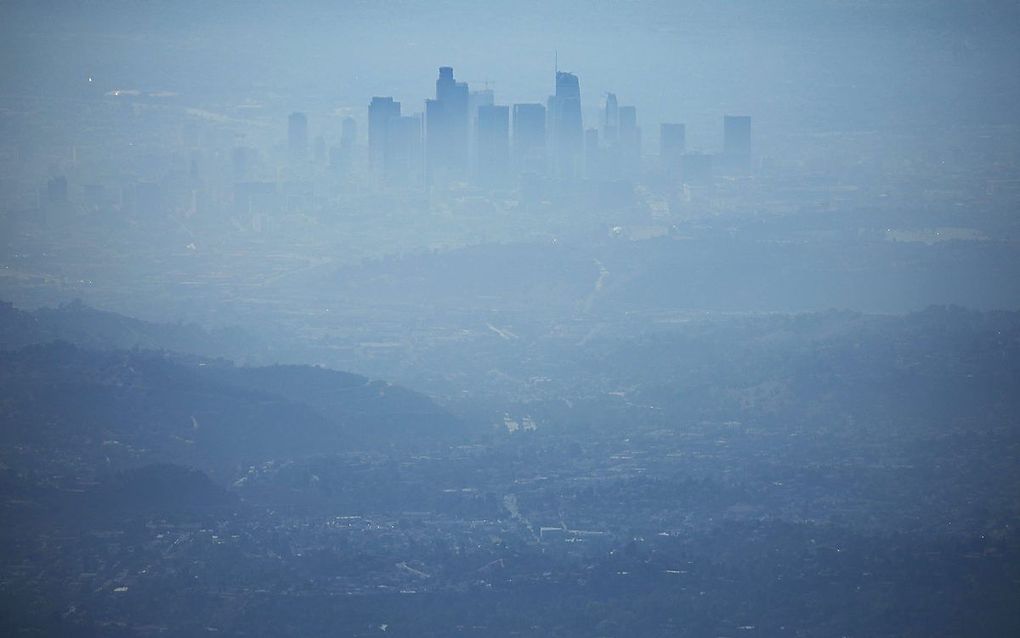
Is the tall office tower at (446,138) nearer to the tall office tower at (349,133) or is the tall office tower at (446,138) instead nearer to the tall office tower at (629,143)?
the tall office tower at (349,133)

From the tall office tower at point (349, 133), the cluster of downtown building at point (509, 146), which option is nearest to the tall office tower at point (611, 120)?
the cluster of downtown building at point (509, 146)

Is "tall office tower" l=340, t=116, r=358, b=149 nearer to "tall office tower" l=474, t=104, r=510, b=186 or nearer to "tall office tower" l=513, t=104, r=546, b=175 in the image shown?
"tall office tower" l=474, t=104, r=510, b=186

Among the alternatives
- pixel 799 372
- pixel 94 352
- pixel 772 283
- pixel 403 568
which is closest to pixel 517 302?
pixel 772 283

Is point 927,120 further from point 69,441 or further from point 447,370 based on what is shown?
point 69,441

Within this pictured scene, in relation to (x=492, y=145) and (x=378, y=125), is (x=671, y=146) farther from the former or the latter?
(x=378, y=125)

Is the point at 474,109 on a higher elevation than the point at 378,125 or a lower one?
higher

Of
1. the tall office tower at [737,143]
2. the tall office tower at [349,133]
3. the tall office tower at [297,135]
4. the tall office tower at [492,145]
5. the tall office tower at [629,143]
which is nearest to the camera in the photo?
the tall office tower at [492,145]

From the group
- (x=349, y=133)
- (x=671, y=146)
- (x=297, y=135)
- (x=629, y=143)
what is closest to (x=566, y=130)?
(x=629, y=143)
